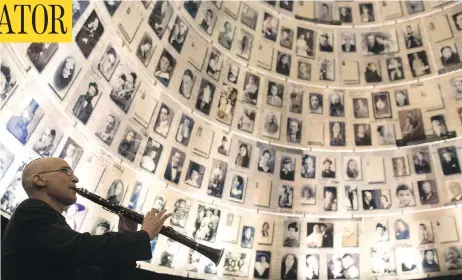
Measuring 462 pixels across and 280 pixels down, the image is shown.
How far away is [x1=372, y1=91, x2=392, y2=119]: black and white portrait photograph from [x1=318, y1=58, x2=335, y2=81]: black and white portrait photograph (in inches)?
58.5

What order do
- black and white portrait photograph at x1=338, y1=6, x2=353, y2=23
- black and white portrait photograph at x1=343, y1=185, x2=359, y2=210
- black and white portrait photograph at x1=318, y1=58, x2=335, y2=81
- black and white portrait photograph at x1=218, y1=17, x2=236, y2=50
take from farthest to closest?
black and white portrait photograph at x1=338, y1=6, x2=353, y2=23, black and white portrait photograph at x1=318, y1=58, x2=335, y2=81, black and white portrait photograph at x1=343, y1=185, x2=359, y2=210, black and white portrait photograph at x1=218, y1=17, x2=236, y2=50

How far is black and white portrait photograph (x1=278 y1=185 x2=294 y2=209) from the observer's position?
14820 millimetres

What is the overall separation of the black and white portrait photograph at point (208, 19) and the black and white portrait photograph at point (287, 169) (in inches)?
174

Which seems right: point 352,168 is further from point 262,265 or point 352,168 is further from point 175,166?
point 175,166

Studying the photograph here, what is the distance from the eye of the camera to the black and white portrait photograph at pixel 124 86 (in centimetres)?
1125

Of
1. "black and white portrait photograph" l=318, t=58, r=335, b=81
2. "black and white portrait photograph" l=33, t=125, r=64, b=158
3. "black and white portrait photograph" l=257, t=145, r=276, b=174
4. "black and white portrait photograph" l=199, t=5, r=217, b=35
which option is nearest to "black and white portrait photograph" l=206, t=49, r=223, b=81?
"black and white portrait photograph" l=199, t=5, r=217, b=35

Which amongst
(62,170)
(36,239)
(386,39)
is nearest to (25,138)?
(62,170)

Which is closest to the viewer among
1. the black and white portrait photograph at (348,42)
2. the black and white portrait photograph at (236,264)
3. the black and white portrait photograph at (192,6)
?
the black and white portrait photograph at (192,6)

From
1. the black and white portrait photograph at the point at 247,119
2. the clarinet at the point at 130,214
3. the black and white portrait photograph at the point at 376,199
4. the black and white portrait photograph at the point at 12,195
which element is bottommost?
the clarinet at the point at 130,214

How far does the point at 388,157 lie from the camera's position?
15.2m

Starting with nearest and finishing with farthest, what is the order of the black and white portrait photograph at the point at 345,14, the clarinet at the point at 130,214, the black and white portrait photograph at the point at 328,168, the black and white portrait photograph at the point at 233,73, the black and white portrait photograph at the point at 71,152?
1. the clarinet at the point at 130,214
2. the black and white portrait photograph at the point at 71,152
3. the black and white portrait photograph at the point at 233,73
4. the black and white portrait photograph at the point at 328,168
5. the black and white portrait photograph at the point at 345,14

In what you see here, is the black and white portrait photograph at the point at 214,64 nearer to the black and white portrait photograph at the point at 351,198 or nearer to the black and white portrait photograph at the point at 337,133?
the black and white portrait photograph at the point at 337,133

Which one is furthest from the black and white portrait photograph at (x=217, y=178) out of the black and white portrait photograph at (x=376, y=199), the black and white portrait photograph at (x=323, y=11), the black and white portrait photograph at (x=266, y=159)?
the black and white portrait photograph at (x=323, y=11)

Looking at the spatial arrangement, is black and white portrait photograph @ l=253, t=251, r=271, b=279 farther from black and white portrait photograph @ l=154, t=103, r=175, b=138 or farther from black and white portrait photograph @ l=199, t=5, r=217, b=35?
black and white portrait photograph @ l=199, t=5, r=217, b=35
